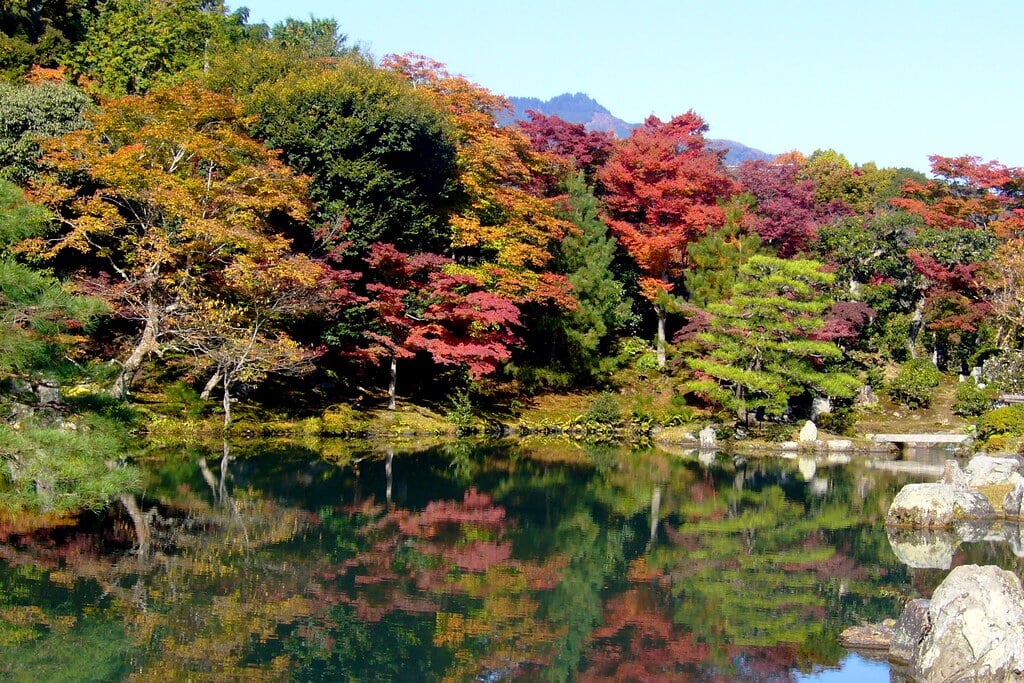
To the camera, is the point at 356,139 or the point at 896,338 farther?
the point at 896,338

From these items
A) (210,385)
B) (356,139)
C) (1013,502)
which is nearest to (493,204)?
(356,139)

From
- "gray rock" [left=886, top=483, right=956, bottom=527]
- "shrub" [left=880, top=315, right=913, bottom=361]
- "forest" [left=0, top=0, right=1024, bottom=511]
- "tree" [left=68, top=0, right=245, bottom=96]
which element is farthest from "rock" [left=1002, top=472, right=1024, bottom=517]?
"tree" [left=68, top=0, right=245, bottom=96]

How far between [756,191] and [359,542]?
25.1m

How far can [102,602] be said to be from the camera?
10.6 metres

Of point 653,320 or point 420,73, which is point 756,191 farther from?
point 420,73

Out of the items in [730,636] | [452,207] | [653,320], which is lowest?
[730,636]

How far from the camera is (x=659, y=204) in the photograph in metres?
31.5

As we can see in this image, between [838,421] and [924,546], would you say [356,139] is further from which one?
[924,546]

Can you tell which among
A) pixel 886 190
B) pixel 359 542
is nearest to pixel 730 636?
pixel 359 542

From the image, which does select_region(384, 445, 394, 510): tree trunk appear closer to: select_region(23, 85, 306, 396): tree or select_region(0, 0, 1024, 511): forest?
select_region(0, 0, 1024, 511): forest

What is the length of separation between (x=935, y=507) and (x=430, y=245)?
1465 centimetres

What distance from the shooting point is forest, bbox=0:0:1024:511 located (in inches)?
→ 856

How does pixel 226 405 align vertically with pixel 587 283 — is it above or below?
below

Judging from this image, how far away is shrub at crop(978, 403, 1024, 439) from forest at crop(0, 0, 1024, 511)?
0.26 ft
